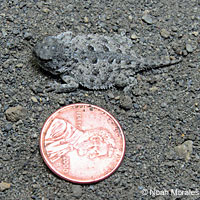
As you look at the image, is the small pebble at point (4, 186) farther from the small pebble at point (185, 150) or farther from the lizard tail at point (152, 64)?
the lizard tail at point (152, 64)

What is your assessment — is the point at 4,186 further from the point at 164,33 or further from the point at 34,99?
the point at 164,33

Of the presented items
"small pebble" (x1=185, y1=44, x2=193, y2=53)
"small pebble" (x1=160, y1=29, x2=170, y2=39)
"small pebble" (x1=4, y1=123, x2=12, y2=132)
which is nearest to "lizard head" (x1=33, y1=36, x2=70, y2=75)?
"small pebble" (x1=4, y1=123, x2=12, y2=132)

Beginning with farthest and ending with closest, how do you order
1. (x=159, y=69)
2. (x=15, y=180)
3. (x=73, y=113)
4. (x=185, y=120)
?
(x=159, y=69) < (x=185, y=120) < (x=73, y=113) < (x=15, y=180)

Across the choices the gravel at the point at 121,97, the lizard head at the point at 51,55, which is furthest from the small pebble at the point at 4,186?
the lizard head at the point at 51,55

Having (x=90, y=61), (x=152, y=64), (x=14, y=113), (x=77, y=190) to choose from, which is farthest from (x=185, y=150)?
(x=14, y=113)

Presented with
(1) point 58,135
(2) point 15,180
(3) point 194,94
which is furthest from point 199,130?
(2) point 15,180

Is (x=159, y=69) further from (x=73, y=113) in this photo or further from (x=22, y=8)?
(x=22, y=8)
